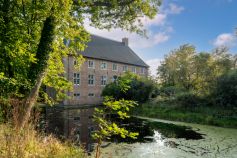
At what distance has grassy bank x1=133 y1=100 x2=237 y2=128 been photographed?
16.9m

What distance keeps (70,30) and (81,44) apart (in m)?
2.16

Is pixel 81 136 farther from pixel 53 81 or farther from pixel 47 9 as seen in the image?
pixel 47 9

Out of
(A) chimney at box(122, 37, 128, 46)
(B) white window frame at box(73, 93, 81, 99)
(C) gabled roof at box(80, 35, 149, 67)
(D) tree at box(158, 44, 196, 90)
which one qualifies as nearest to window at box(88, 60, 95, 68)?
(C) gabled roof at box(80, 35, 149, 67)

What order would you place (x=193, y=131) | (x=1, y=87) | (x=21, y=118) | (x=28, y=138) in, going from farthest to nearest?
(x=193, y=131) < (x=1, y=87) < (x=21, y=118) < (x=28, y=138)

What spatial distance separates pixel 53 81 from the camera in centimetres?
937

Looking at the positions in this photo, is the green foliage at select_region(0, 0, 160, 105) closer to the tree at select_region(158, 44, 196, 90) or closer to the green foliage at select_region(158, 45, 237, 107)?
the green foliage at select_region(158, 45, 237, 107)

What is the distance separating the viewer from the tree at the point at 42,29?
23.8 feet

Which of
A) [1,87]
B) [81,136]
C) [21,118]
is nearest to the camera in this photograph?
[21,118]

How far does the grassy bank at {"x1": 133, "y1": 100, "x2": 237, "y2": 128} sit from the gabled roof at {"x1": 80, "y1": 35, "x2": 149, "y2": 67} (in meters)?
13.2

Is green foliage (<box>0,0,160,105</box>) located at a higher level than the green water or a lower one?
higher

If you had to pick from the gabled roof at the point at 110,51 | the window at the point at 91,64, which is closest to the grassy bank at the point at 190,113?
the window at the point at 91,64

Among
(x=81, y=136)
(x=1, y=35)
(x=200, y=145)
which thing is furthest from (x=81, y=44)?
(x=200, y=145)

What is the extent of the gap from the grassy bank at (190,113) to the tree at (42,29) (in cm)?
1074

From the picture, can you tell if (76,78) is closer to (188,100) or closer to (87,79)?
(87,79)
